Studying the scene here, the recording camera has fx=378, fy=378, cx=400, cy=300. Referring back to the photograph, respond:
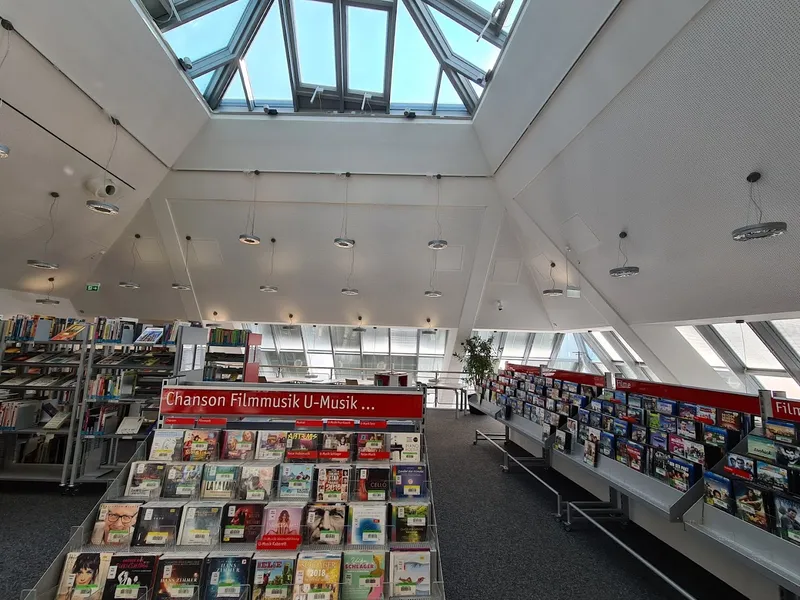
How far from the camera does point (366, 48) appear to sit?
244 inches

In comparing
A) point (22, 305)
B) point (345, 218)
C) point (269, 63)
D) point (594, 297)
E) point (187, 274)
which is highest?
point (269, 63)

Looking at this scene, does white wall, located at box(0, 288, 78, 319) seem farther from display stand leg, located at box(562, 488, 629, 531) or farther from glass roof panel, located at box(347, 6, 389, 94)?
display stand leg, located at box(562, 488, 629, 531)

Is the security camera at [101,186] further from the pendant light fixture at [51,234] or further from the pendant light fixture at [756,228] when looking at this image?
the pendant light fixture at [756,228]

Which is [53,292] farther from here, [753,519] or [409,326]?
[753,519]

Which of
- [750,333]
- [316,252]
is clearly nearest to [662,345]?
[750,333]

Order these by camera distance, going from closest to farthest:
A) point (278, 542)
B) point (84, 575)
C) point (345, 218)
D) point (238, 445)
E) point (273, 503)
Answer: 1. point (84, 575)
2. point (278, 542)
3. point (273, 503)
4. point (238, 445)
5. point (345, 218)

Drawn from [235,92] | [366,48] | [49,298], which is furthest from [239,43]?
[49,298]

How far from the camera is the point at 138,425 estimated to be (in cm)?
442

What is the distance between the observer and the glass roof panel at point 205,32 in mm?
5441

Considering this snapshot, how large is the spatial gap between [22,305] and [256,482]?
11535 millimetres

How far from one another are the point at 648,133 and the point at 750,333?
204 inches

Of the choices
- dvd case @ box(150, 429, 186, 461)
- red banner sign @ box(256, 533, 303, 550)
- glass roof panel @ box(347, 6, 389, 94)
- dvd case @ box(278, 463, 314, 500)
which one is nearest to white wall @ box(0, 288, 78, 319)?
glass roof panel @ box(347, 6, 389, 94)

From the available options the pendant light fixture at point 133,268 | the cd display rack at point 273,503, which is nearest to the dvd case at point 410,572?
the cd display rack at point 273,503

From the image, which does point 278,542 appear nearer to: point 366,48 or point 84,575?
point 84,575
